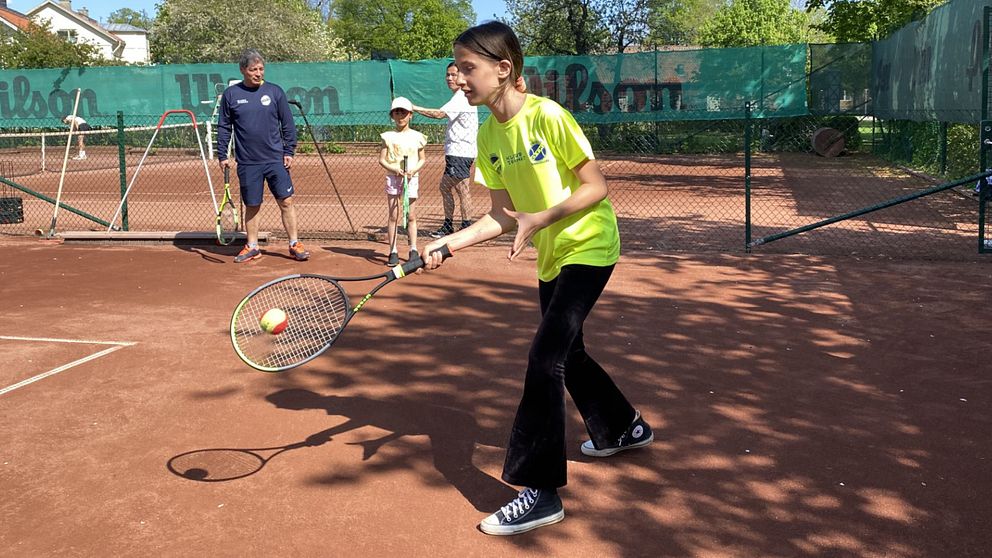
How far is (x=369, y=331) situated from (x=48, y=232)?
6.68 meters

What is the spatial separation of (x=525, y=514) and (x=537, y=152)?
1.44 metres

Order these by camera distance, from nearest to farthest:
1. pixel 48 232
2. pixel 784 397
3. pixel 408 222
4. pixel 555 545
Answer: pixel 555 545 < pixel 784 397 < pixel 408 222 < pixel 48 232

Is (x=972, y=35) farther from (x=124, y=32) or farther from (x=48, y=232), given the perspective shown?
(x=124, y=32)

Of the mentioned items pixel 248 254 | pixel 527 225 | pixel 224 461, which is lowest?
pixel 224 461

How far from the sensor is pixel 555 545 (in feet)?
12.4

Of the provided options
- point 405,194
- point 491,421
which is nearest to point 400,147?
point 405,194

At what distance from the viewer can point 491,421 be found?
5164 millimetres

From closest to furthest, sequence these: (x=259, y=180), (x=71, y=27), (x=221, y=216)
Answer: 1. (x=259, y=180)
2. (x=221, y=216)
3. (x=71, y=27)

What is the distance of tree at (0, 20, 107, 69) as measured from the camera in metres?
37.9

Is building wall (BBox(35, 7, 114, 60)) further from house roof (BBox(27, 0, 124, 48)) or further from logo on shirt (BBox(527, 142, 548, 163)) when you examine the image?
logo on shirt (BBox(527, 142, 548, 163))

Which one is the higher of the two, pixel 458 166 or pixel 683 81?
pixel 683 81

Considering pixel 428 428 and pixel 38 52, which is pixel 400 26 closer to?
pixel 38 52

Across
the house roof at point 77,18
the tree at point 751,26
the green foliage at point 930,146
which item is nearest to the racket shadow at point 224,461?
the green foliage at point 930,146

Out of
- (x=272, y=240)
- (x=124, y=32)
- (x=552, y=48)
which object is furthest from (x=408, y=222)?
(x=124, y=32)
